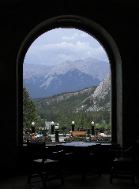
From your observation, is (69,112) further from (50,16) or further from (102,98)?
(50,16)

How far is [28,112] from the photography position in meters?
9.35

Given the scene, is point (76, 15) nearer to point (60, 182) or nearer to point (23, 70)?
point (23, 70)

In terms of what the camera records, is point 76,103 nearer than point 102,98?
No

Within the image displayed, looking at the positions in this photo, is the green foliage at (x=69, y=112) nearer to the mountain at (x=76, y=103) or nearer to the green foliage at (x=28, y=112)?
the mountain at (x=76, y=103)

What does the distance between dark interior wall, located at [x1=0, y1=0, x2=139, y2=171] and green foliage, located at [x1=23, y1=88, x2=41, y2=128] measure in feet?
2.59

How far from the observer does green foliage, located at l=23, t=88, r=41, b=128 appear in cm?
922

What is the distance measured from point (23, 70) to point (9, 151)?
1.72 m

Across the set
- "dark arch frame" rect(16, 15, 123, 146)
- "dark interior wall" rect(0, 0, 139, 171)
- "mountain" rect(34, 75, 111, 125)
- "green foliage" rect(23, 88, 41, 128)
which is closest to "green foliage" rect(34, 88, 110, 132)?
"mountain" rect(34, 75, 111, 125)

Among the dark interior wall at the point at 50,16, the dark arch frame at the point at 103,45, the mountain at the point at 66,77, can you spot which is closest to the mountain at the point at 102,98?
the mountain at the point at 66,77

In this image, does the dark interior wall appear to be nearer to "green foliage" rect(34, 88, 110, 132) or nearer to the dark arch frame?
the dark arch frame

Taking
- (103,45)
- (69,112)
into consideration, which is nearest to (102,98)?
(69,112)

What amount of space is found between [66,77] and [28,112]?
46.8 inches

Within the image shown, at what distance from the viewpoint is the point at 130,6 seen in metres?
8.59

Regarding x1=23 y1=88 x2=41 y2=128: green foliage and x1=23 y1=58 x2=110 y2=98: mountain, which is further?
x1=23 y1=58 x2=110 y2=98: mountain
